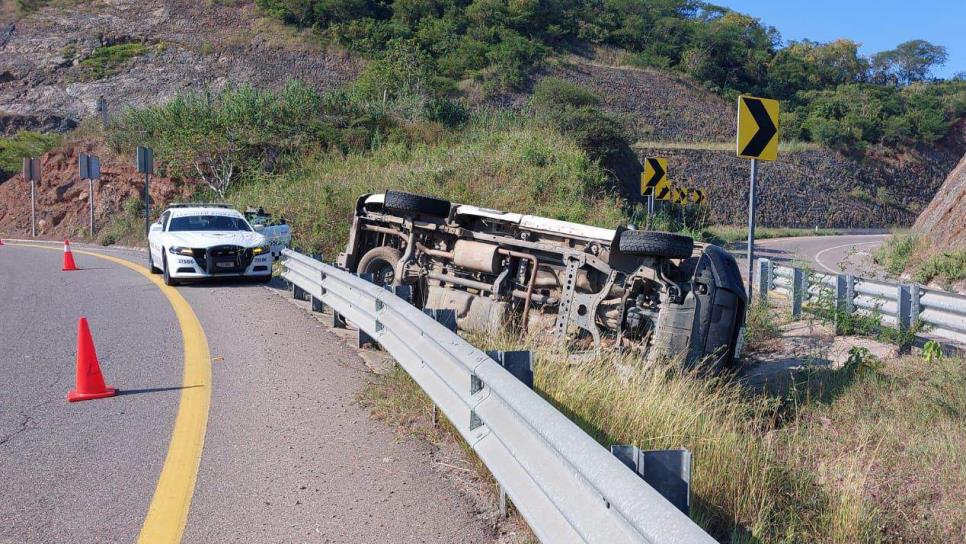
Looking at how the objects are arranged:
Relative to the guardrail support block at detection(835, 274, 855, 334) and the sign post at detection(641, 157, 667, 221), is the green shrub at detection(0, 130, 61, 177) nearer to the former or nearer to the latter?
the sign post at detection(641, 157, 667, 221)

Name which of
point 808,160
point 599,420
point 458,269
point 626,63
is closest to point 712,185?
point 808,160

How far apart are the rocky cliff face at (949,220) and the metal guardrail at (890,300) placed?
8.10 metres

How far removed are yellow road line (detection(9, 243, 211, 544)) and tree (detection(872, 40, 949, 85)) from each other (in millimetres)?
96058

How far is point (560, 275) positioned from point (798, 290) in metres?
5.24

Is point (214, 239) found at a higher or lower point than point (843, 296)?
higher

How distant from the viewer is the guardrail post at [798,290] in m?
12.4

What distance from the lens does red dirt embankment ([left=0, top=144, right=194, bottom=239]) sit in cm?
3653

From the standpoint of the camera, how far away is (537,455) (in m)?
3.76

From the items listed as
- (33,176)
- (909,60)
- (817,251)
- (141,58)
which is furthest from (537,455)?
(909,60)

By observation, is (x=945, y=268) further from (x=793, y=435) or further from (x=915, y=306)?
(x=793, y=435)

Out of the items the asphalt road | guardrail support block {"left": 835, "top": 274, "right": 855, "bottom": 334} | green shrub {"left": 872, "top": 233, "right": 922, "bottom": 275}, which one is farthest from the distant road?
the asphalt road

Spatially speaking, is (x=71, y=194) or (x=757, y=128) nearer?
(x=757, y=128)

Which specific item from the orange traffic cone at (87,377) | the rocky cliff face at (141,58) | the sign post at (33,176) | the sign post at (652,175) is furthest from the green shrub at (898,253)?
the rocky cliff face at (141,58)

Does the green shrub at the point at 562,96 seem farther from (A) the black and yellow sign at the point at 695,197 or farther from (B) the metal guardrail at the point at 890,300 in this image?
(B) the metal guardrail at the point at 890,300
